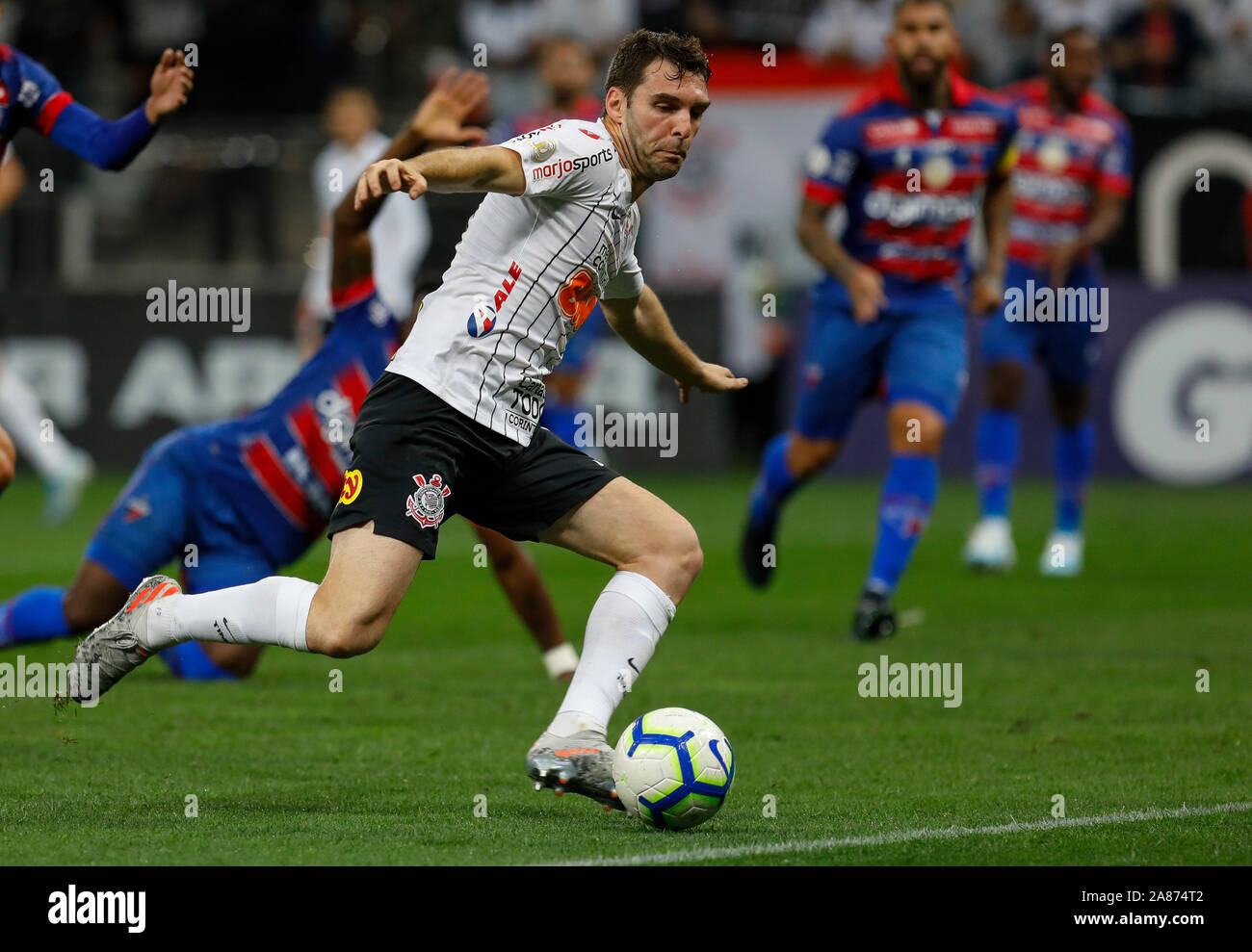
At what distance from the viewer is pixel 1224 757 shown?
233 inches

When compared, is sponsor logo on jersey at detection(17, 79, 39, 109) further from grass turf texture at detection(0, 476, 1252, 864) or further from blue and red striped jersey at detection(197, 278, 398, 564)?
grass turf texture at detection(0, 476, 1252, 864)

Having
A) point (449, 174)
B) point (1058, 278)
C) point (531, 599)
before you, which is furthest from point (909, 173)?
point (449, 174)

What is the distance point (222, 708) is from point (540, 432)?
2183 millimetres

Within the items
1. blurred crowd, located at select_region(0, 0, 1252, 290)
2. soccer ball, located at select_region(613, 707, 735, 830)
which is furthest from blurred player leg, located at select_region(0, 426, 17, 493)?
blurred crowd, located at select_region(0, 0, 1252, 290)

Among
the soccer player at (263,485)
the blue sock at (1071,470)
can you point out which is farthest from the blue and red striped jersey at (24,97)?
the blue sock at (1071,470)

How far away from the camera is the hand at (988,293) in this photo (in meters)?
8.93

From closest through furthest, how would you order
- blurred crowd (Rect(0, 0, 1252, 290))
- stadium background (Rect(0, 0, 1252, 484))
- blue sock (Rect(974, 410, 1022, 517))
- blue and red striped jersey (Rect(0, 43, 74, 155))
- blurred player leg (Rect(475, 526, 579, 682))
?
blue and red striped jersey (Rect(0, 43, 74, 155)), blurred player leg (Rect(475, 526, 579, 682)), blue sock (Rect(974, 410, 1022, 517)), stadium background (Rect(0, 0, 1252, 484)), blurred crowd (Rect(0, 0, 1252, 290))

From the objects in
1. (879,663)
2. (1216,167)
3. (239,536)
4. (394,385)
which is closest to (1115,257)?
(1216,167)

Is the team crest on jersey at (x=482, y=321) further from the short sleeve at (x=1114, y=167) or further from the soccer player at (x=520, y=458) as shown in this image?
the short sleeve at (x=1114, y=167)

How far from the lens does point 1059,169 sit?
12.0 metres

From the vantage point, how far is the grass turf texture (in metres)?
4.70

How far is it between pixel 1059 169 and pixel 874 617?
15.1 feet

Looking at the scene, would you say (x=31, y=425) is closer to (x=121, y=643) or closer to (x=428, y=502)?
(x=121, y=643)

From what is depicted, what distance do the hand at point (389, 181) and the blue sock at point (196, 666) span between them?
3.68m
